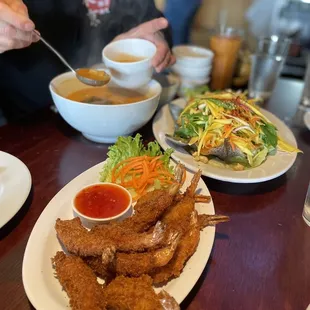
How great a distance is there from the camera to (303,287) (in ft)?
3.90

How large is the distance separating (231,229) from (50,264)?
0.65 metres

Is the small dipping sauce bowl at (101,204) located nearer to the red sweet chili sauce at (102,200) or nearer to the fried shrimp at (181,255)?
the red sweet chili sauce at (102,200)

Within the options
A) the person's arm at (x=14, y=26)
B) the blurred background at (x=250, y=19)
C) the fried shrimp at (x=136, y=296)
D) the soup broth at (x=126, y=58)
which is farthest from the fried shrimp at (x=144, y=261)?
the blurred background at (x=250, y=19)

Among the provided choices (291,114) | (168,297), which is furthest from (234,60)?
(168,297)

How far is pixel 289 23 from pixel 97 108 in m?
3.35

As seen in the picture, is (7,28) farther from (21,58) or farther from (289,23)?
(289,23)

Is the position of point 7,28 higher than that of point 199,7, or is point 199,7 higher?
point 7,28

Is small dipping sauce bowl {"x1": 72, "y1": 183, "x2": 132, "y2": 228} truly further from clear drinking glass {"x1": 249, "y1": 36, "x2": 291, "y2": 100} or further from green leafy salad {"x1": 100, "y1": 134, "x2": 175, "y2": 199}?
clear drinking glass {"x1": 249, "y1": 36, "x2": 291, "y2": 100}

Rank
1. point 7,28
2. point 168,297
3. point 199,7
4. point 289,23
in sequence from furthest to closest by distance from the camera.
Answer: point 199,7 → point 289,23 → point 7,28 → point 168,297

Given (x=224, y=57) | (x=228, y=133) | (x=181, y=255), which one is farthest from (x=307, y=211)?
(x=224, y=57)

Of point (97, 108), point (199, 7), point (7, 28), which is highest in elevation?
point (7, 28)

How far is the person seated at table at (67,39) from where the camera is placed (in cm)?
222

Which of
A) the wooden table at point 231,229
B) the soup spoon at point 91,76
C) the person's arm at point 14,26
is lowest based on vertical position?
the wooden table at point 231,229

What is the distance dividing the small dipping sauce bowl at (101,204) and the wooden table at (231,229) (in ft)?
0.68
